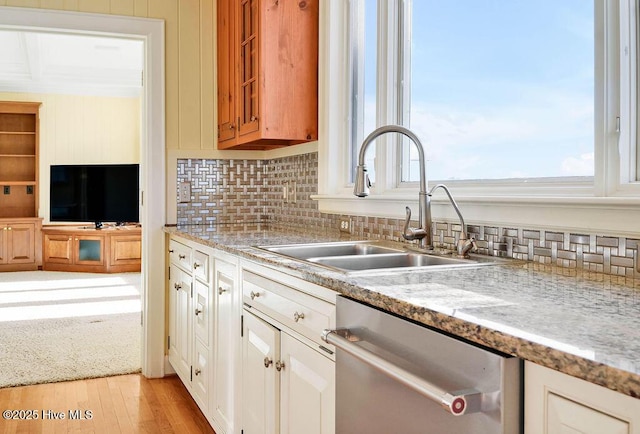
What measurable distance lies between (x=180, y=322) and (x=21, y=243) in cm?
551

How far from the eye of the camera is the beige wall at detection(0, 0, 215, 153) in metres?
3.49

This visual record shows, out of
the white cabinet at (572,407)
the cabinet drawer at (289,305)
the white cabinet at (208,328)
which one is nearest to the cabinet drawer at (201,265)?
the white cabinet at (208,328)

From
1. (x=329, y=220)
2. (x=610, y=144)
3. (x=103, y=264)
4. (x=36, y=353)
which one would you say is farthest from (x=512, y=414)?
(x=103, y=264)

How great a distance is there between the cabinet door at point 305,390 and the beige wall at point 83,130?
7.27m

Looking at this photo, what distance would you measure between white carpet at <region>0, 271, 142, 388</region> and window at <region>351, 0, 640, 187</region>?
7.36ft

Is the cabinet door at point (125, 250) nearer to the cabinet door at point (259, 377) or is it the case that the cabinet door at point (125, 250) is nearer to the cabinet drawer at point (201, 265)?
the cabinet drawer at point (201, 265)

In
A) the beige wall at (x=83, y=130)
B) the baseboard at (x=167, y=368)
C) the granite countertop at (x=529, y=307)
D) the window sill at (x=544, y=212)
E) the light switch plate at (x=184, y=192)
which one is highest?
the beige wall at (x=83, y=130)

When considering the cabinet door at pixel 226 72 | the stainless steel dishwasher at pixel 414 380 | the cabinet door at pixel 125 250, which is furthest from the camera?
the cabinet door at pixel 125 250

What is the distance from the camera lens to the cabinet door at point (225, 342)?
219 centimetres

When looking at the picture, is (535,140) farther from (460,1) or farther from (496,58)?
(460,1)

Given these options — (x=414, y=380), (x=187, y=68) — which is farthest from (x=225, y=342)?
(x=187, y=68)

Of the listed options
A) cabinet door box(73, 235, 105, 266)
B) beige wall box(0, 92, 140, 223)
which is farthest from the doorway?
beige wall box(0, 92, 140, 223)

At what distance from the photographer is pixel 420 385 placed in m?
0.93

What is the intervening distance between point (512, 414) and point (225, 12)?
3.12 m
